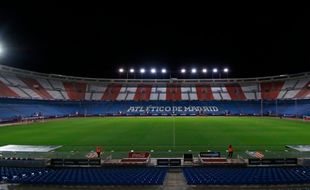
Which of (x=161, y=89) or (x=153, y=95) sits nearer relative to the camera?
(x=153, y=95)

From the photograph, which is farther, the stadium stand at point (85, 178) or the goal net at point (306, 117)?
the goal net at point (306, 117)

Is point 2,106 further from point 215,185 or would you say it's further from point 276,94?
point 276,94

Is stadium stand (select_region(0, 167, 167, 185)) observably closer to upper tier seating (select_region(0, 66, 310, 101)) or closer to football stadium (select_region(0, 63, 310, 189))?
football stadium (select_region(0, 63, 310, 189))

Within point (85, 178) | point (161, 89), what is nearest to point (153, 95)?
point (161, 89)

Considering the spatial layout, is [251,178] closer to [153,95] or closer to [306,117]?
[306,117]

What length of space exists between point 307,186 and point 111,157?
14107 millimetres

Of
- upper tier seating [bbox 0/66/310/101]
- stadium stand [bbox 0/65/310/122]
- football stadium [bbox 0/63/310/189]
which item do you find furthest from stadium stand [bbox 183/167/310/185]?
upper tier seating [bbox 0/66/310/101]

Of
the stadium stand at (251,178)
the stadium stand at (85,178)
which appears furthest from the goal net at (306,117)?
the stadium stand at (85,178)

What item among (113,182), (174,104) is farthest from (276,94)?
(113,182)

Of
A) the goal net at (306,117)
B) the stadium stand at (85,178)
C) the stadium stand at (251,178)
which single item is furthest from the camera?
the goal net at (306,117)

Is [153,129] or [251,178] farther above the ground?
[153,129]

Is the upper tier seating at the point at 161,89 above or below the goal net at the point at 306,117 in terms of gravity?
above

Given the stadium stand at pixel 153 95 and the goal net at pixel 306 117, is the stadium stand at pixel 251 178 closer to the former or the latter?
the goal net at pixel 306 117

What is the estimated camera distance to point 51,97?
3543 inches
